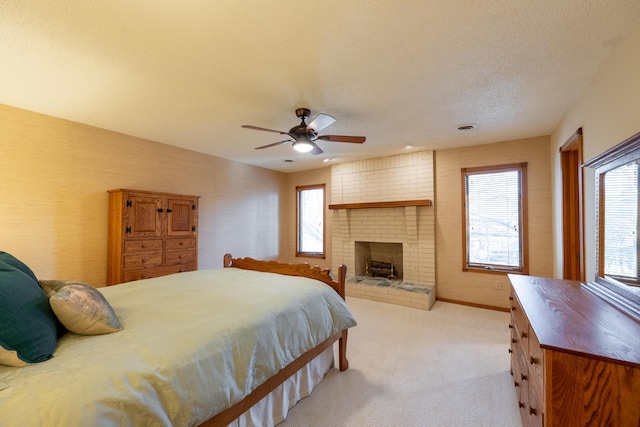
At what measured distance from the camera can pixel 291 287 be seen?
7.09ft

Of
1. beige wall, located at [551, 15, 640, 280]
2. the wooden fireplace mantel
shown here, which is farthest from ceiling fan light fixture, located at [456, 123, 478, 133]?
the wooden fireplace mantel

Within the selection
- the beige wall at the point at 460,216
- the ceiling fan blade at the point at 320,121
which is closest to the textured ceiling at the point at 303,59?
the ceiling fan blade at the point at 320,121

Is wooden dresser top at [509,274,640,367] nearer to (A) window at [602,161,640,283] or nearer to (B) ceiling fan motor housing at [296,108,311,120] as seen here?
(A) window at [602,161,640,283]

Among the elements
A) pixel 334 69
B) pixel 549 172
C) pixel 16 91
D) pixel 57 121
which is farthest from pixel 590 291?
pixel 57 121

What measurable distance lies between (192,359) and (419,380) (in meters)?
1.94

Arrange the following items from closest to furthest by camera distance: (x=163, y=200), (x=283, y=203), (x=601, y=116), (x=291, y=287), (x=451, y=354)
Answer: (x=601, y=116) → (x=291, y=287) → (x=451, y=354) → (x=163, y=200) → (x=283, y=203)

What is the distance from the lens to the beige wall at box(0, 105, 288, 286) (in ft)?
9.08

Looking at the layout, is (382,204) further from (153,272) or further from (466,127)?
(153,272)

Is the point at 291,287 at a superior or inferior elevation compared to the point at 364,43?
inferior

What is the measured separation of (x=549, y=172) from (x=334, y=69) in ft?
11.5

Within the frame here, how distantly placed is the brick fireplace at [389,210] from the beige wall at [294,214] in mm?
289

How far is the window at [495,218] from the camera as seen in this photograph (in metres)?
3.89

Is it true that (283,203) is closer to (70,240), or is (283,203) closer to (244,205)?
(244,205)

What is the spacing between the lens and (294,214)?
20.7 feet
